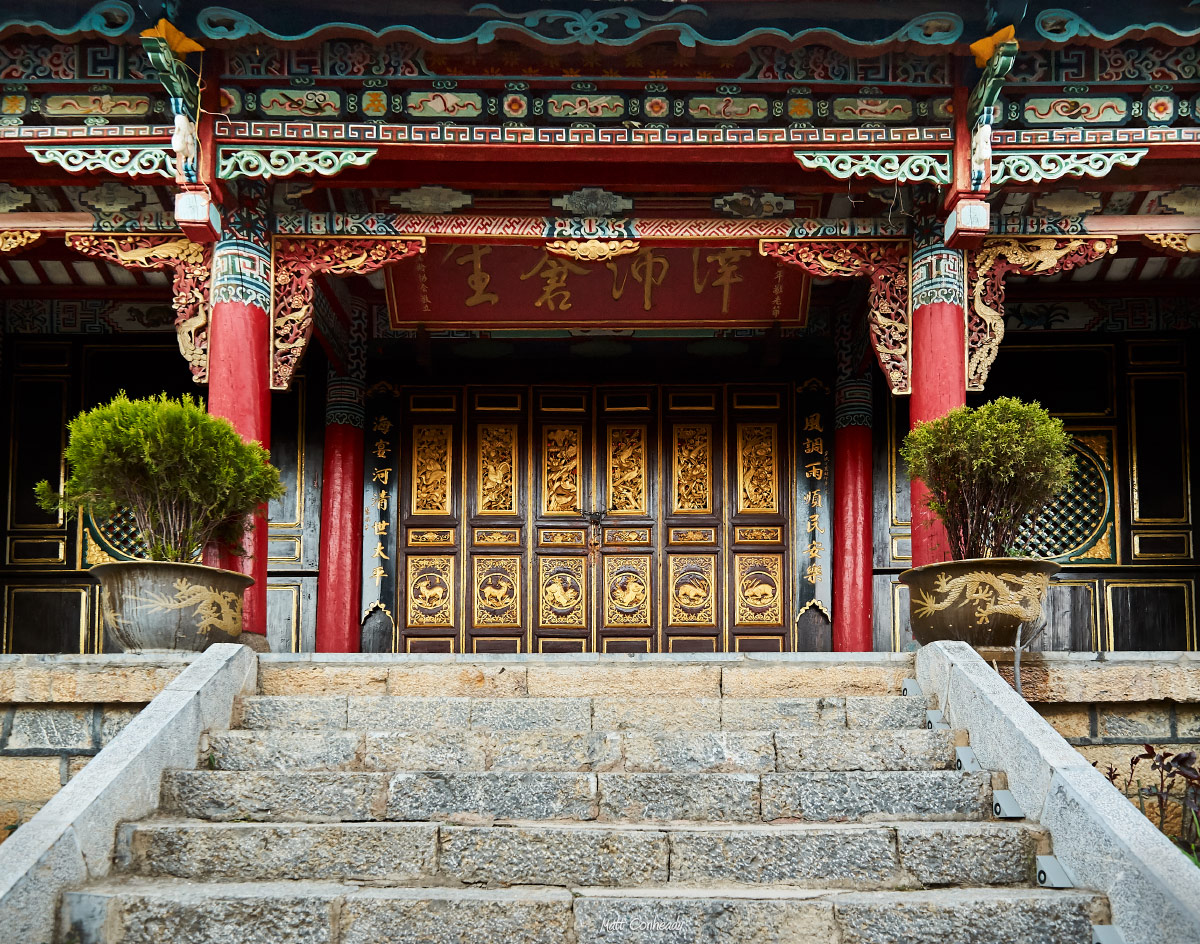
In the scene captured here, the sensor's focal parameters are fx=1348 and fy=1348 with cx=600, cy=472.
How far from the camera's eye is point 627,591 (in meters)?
10.1

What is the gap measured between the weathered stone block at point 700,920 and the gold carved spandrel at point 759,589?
634 centimetres

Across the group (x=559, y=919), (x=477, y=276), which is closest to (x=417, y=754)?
(x=559, y=919)

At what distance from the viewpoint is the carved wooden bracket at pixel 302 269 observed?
311 inches

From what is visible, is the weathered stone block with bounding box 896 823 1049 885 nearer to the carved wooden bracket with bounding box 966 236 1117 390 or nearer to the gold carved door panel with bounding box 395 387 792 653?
the carved wooden bracket with bounding box 966 236 1117 390

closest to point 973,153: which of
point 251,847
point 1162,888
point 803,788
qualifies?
point 803,788

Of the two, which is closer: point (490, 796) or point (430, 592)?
point (490, 796)

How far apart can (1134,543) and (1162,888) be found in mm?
6924

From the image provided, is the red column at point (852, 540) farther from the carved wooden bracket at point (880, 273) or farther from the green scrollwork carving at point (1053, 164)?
the green scrollwork carving at point (1053, 164)

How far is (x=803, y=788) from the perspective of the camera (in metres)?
4.44

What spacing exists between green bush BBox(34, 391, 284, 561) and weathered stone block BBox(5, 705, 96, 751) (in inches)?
36.4

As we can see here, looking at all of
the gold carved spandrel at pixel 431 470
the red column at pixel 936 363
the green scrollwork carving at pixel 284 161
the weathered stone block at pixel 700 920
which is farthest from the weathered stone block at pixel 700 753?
the gold carved spandrel at pixel 431 470

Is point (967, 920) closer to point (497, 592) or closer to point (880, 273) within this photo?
point (880, 273)

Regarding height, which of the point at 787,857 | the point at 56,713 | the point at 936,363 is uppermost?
the point at 936,363

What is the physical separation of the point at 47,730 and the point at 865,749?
329 centimetres
